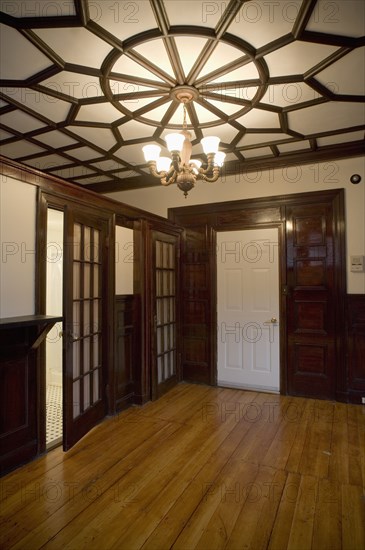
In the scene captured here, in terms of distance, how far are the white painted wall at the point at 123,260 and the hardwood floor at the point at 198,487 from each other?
1372 millimetres

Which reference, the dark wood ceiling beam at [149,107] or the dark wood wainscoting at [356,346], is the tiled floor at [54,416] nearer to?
the dark wood ceiling beam at [149,107]

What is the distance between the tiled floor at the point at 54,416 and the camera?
2945 mm

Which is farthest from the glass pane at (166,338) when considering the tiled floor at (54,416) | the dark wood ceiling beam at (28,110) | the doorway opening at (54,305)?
the dark wood ceiling beam at (28,110)

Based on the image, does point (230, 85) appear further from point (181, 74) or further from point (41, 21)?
point (41, 21)

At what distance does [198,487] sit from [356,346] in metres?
2.44

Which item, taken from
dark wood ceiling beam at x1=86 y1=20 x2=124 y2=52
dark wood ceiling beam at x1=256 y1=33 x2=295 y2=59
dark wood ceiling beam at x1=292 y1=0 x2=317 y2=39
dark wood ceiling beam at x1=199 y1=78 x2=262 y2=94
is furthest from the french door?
dark wood ceiling beam at x1=292 y1=0 x2=317 y2=39

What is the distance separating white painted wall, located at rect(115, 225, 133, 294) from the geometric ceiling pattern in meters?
0.99

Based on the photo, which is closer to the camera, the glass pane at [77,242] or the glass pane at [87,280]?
the glass pane at [77,242]

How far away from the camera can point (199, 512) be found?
195 centimetres

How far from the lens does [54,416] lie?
342cm

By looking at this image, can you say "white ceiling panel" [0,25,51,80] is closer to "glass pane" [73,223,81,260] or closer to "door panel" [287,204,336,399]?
"glass pane" [73,223,81,260]

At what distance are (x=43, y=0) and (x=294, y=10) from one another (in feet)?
4.41

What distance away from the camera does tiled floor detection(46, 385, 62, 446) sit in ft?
9.66

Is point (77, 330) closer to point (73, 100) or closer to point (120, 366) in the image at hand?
point (120, 366)
